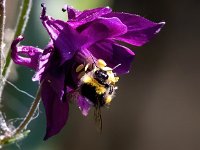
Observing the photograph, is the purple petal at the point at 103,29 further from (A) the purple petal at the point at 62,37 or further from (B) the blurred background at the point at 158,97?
(B) the blurred background at the point at 158,97

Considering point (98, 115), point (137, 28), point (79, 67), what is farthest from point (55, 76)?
point (137, 28)

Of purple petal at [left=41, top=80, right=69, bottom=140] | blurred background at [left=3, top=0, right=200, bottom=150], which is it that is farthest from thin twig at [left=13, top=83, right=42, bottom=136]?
blurred background at [left=3, top=0, right=200, bottom=150]

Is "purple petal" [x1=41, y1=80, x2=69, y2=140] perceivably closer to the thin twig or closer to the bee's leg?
the thin twig

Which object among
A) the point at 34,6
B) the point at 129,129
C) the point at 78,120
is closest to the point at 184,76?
the point at 129,129

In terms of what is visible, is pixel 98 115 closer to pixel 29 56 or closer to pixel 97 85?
pixel 97 85

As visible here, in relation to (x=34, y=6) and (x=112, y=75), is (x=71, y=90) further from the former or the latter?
(x=34, y=6)
